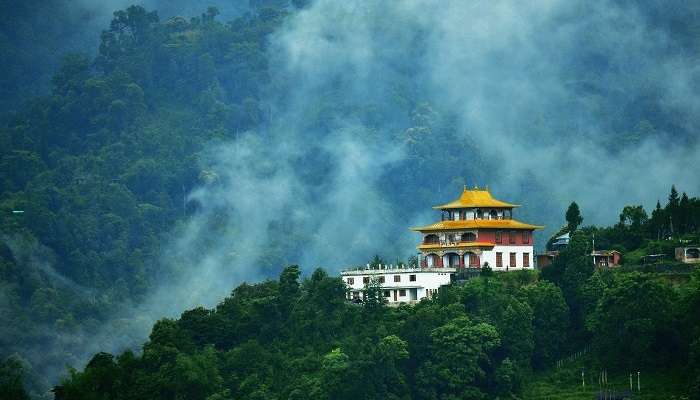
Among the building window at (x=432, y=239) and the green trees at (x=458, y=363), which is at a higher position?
the building window at (x=432, y=239)

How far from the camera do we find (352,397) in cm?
12212

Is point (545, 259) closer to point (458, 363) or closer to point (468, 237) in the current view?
point (468, 237)

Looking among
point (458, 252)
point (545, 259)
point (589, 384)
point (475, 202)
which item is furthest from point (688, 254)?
point (475, 202)

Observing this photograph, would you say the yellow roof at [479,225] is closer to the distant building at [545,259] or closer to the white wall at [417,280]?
the distant building at [545,259]

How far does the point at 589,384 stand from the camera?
12081cm

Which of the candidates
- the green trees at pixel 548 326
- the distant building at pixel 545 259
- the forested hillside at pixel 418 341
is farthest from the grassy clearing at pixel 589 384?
the distant building at pixel 545 259

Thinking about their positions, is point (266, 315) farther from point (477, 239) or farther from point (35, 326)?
point (35, 326)

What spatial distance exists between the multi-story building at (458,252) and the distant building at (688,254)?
11.5m

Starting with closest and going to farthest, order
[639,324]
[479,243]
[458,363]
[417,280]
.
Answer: [639,324] → [458,363] → [417,280] → [479,243]

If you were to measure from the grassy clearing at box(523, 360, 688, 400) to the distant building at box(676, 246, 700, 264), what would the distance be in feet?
35.4

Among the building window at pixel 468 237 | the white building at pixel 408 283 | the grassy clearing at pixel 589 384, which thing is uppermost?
the building window at pixel 468 237

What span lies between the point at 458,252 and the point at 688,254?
16.5m

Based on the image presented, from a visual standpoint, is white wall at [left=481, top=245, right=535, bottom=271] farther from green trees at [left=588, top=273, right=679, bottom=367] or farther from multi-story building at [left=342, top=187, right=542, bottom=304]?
green trees at [left=588, top=273, right=679, bottom=367]

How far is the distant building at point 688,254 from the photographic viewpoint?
12912 cm
